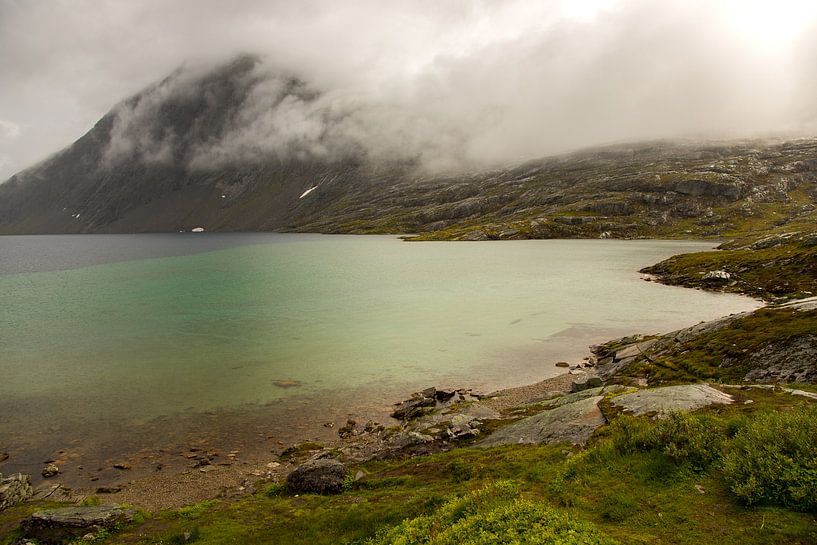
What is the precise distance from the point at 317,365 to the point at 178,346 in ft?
62.6

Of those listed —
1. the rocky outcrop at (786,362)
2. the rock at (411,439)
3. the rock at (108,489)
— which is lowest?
the rock at (108,489)

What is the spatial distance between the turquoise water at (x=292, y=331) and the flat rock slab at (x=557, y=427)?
50.8 ft

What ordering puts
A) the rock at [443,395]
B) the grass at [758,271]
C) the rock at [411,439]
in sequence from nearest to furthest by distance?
the rock at [411,439] < the rock at [443,395] < the grass at [758,271]

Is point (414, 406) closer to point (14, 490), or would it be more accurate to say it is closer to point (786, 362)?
point (786, 362)

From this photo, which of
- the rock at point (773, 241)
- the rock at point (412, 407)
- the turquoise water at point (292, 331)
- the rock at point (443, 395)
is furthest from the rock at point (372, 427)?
the rock at point (773, 241)

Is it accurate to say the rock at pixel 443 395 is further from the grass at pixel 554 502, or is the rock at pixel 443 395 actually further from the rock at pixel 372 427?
the grass at pixel 554 502

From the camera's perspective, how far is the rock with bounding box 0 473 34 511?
23.0 m

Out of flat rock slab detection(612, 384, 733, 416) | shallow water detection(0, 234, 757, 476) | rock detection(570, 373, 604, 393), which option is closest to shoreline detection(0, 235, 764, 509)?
shallow water detection(0, 234, 757, 476)

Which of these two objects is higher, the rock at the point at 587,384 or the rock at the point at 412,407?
the rock at the point at 587,384

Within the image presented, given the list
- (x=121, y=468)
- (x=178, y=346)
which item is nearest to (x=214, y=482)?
(x=121, y=468)

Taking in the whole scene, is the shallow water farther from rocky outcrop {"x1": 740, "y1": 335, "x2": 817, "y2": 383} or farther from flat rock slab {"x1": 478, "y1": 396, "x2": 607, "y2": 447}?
rocky outcrop {"x1": 740, "y1": 335, "x2": 817, "y2": 383}

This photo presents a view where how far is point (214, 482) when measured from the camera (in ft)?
83.3

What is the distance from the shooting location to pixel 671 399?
65.2ft

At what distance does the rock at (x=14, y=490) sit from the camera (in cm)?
2305
